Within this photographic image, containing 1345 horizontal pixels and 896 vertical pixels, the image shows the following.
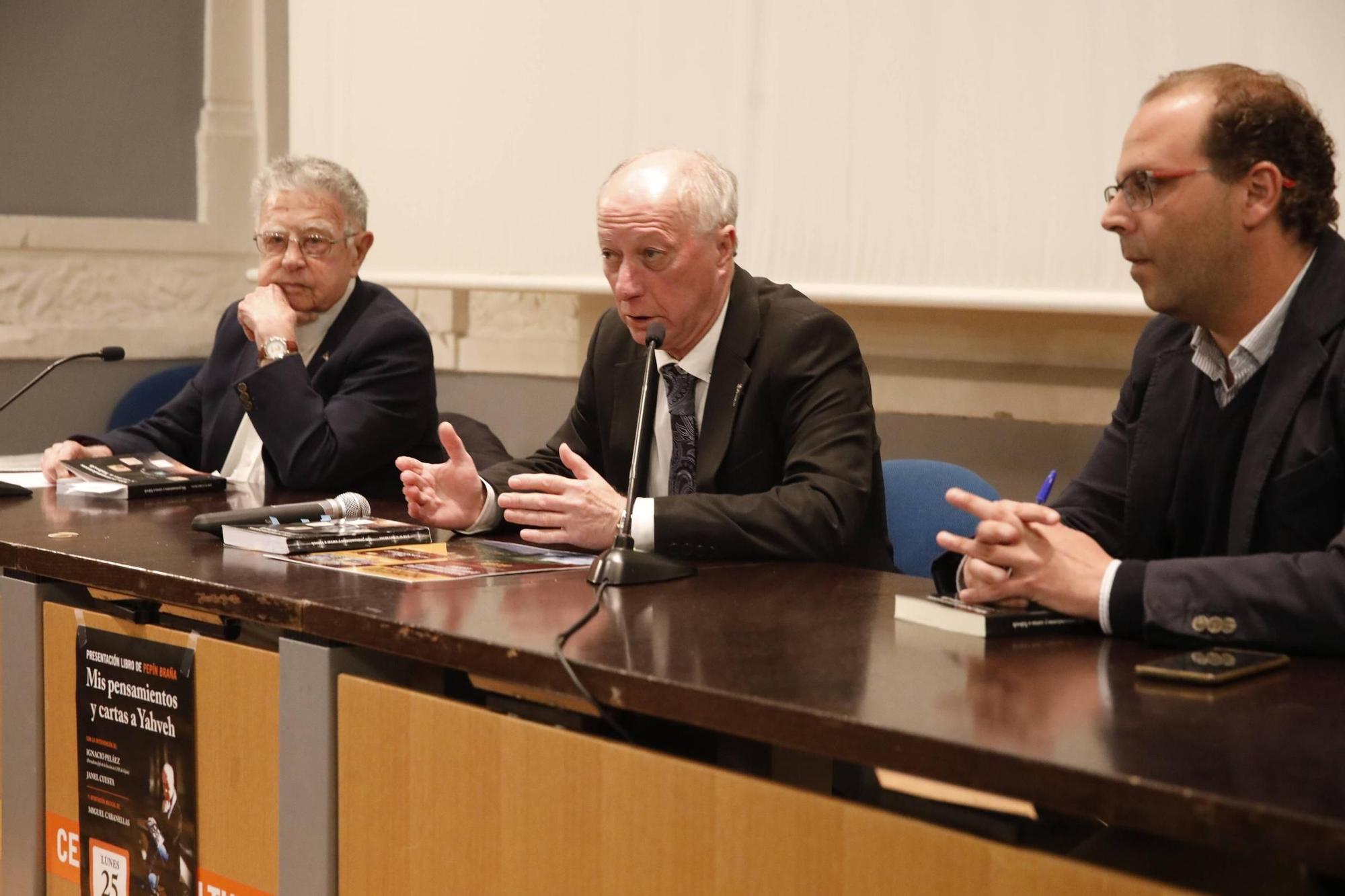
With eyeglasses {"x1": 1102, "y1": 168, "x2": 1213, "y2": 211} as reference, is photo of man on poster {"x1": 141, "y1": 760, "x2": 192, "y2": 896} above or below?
below

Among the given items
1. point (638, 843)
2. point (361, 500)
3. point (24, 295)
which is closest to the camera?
point (638, 843)

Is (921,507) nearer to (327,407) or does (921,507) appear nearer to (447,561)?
(447,561)

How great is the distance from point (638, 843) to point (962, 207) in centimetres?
209

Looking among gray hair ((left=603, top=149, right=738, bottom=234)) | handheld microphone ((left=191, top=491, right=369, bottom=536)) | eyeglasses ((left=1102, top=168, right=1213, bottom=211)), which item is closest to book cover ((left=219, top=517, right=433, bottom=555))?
handheld microphone ((left=191, top=491, right=369, bottom=536))

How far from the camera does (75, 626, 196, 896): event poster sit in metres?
1.86

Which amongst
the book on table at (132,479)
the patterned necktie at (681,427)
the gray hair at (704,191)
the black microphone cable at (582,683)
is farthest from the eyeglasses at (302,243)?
the black microphone cable at (582,683)

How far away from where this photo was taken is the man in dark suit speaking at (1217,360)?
5.20 ft

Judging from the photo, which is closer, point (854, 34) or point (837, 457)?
point (837, 457)

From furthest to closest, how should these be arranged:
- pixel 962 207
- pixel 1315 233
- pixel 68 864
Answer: pixel 962 207
pixel 68 864
pixel 1315 233

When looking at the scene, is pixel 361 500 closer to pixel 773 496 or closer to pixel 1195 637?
pixel 773 496

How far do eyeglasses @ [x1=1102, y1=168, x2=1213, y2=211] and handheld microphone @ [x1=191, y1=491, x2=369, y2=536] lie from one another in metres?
1.20

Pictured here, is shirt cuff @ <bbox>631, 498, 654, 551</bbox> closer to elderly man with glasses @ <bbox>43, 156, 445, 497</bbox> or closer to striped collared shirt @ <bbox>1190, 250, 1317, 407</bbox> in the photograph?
striped collared shirt @ <bbox>1190, 250, 1317, 407</bbox>

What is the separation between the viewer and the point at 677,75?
11.9ft

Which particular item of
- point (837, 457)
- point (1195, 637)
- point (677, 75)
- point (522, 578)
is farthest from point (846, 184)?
point (1195, 637)
